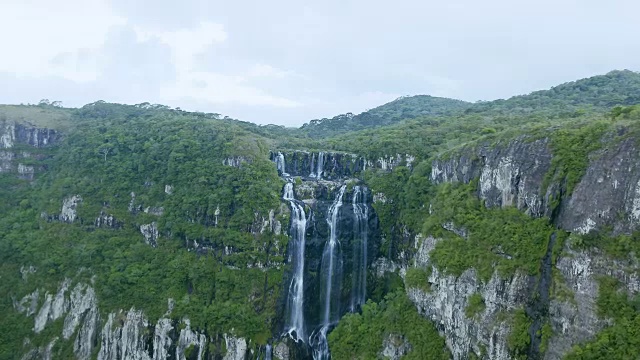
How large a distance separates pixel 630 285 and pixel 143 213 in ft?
102

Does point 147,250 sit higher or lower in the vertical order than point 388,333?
higher

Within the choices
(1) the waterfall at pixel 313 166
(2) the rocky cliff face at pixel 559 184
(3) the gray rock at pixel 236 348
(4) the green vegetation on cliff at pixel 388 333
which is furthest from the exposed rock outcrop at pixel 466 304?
(1) the waterfall at pixel 313 166

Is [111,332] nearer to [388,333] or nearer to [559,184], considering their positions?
[388,333]

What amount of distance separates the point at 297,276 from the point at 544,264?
16.4 meters

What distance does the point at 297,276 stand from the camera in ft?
98.4

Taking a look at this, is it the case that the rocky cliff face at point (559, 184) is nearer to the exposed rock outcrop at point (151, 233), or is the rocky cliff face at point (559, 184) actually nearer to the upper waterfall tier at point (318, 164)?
the upper waterfall tier at point (318, 164)

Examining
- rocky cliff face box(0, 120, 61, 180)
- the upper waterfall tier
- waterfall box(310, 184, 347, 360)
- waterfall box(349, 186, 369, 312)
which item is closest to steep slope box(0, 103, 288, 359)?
rocky cliff face box(0, 120, 61, 180)

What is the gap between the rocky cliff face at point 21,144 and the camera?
3981 cm

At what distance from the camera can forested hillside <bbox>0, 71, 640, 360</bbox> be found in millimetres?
17219

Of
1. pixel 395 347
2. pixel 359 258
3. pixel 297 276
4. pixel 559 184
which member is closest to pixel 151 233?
pixel 297 276

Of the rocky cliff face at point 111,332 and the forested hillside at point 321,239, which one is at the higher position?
the forested hillside at point 321,239

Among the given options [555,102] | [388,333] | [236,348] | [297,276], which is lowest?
[236,348]

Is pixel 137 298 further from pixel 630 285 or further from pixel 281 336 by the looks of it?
pixel 630 285

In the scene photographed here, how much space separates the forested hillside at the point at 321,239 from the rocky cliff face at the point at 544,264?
0.23 feet
